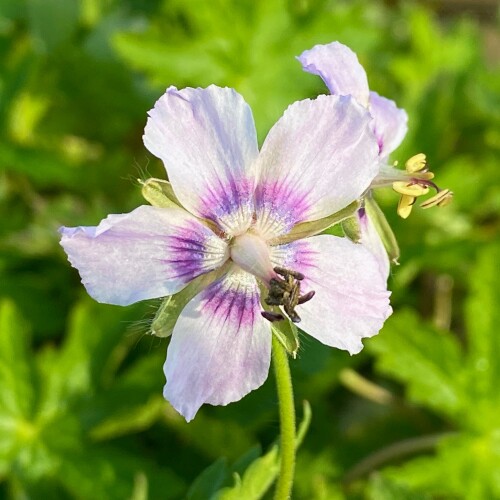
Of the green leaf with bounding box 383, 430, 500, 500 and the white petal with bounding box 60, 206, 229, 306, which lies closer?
the white petal with bounding box 60, 206, 229, 306

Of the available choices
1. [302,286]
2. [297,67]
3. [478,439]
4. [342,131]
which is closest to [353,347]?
[302,286]

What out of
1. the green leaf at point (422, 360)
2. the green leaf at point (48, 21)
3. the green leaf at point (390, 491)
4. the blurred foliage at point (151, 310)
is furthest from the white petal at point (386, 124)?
the green leaf at point (48, 21)

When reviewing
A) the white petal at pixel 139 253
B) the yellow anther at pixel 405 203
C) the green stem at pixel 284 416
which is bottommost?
the green stem at pixel 284 416

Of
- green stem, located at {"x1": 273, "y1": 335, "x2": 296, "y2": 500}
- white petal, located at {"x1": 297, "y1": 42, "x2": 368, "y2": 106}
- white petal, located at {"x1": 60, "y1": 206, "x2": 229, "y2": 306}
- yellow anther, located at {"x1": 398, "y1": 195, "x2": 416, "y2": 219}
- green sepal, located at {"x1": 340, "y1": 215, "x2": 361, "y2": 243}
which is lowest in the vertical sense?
green stem, located at {"x1": 273, "y1": 335, "x2": 296, "y2": 500}

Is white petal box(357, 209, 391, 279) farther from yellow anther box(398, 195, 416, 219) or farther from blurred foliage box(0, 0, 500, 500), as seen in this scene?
blurred foliage box(0, 0, 500, 500)

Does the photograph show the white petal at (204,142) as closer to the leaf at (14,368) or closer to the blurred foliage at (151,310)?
the blurred foliage at (151,310)

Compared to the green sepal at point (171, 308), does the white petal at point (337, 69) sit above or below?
above

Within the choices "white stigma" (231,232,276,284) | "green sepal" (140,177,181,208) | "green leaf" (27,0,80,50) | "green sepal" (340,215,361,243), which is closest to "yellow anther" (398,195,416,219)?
"green sepal" (340,215,361,243)

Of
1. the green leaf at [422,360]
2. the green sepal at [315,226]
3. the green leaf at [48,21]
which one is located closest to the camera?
the green sepal at [315,226]
